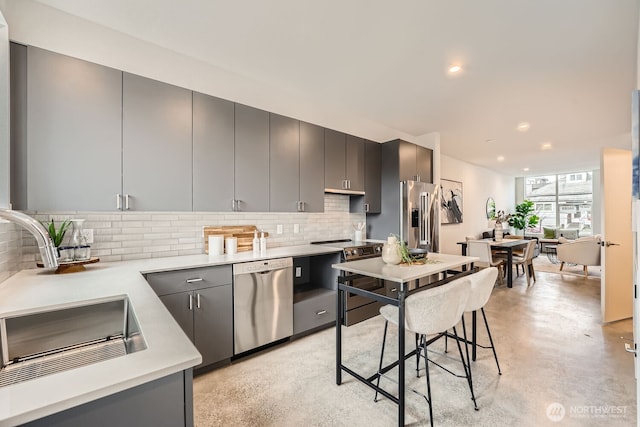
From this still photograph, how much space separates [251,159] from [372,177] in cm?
190

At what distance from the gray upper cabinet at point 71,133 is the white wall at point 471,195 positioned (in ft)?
18.4

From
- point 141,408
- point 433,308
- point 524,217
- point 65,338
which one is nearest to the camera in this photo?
point 141,408

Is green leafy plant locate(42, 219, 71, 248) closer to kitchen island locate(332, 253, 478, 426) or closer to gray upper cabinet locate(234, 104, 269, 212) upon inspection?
gray upper cabinet locate(234, 104, 269, 212)

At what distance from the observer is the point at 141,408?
0.69 metres

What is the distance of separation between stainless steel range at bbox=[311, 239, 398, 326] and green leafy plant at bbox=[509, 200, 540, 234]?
7.11 meters

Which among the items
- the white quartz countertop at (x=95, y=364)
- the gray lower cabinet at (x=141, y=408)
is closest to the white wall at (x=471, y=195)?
the white quartz countertop at (x=95, y=364)

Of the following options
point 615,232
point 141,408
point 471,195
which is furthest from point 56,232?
point 471,195

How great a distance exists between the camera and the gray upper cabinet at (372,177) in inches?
154

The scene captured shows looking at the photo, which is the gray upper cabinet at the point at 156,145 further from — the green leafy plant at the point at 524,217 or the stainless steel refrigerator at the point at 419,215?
the green leafy plant at the point at 524,217

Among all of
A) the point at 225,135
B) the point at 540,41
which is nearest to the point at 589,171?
the point at 540,41

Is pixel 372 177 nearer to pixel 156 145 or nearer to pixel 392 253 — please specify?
pixel 392 253

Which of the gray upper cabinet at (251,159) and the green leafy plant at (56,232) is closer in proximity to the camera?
the green leafy plant at (56,232)

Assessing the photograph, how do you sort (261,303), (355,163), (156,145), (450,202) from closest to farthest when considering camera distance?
(156,145) → (261,303) → (355,163) → (450,202)

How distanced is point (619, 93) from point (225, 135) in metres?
4.42
